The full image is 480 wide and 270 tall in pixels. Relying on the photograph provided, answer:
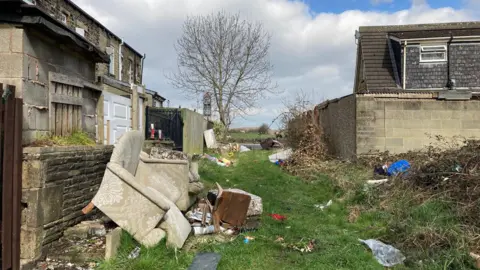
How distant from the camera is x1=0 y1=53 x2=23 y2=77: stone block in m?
4.60

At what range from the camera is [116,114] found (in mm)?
8789

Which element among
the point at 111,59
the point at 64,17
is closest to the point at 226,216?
the point at 64,17

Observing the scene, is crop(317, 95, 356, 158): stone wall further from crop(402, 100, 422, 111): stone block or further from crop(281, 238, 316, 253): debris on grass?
crop(281, 238, 316, 253): debris on grass

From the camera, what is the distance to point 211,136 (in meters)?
21.2

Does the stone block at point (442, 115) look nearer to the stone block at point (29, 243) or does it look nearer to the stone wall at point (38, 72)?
the stone wall at point (38, 72)

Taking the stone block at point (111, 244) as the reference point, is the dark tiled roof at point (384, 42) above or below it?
above

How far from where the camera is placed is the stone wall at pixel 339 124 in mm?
11641

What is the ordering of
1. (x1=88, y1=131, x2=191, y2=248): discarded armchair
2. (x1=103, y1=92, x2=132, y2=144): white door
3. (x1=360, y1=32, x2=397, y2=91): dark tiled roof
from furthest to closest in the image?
(x1=360, y1=32, x2=397, y2=91): dark tiled roof, (x1=103, y1=92, x2=132, y2=144): white door, (x1=88, y1=131, x2=191, y2=248): discarded armchair

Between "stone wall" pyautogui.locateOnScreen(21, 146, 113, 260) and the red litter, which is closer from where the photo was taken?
"stone wall" pyautogui.locateOnScreen(21, 146, 113, 260)

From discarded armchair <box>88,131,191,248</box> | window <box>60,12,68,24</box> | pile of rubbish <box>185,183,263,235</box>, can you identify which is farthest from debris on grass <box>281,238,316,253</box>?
window <box>60,12,68,24</box>

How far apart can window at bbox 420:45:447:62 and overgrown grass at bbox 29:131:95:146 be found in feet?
47.4

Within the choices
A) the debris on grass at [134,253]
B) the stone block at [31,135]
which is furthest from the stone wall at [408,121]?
the stone block at [31,135]

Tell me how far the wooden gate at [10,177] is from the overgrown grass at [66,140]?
1.87 ft

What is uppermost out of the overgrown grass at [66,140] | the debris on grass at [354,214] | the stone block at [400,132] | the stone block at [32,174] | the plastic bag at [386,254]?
the stone block at [400,132]
